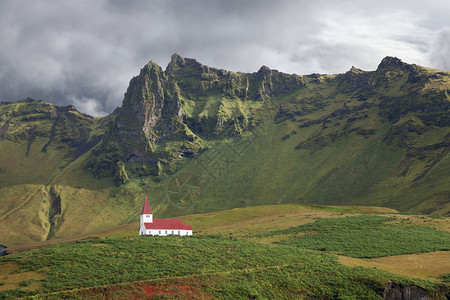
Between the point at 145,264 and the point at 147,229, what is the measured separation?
36.7 metres

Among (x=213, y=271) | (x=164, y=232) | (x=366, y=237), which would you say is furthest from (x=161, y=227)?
(x=366, y=237)

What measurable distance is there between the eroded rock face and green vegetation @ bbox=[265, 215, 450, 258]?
1780 cm

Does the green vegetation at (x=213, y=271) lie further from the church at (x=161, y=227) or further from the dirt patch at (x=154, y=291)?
the church at (x=161, y=227)

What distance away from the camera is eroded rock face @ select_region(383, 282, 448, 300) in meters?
45.7

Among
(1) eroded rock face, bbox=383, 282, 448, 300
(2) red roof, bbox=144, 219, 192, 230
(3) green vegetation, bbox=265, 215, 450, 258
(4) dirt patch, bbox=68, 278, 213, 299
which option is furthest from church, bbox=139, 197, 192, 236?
(1) eroded rock face, bbox=383, 282, 448, 300

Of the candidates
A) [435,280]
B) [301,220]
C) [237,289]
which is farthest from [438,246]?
[237,289]

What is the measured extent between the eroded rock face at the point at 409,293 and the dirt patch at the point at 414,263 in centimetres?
623

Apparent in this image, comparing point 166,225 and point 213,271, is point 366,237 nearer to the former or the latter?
point 213,271

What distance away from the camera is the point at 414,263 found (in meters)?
59.7

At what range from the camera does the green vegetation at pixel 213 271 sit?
42.1 meters

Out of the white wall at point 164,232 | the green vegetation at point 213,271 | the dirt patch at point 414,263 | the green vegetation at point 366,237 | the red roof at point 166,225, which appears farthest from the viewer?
the red roof at point 166,225

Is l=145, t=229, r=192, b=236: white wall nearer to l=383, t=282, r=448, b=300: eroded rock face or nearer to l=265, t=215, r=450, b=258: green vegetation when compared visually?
l=265, t=215, r=450, b=258: green vegetation

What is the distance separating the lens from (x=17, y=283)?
132ft

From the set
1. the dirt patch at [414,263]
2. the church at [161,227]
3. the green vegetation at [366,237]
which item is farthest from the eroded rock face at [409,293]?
the church at [161,227]
